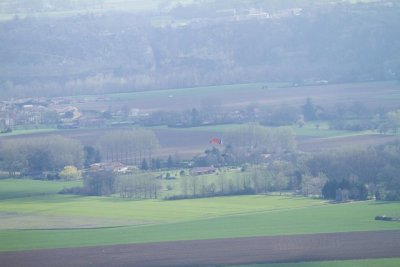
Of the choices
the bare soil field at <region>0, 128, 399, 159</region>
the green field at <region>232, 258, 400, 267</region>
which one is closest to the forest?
the bare soil field at <region>0, 128, 399, 159</region>

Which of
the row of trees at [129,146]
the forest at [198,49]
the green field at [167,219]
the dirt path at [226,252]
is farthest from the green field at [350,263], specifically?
the forest at [198,49]

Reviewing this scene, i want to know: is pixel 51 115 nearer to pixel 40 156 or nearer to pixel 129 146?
pixel 129 146

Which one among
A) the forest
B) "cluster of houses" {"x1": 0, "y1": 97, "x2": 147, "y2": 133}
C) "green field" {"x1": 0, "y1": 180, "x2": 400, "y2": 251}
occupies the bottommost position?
"green field" {"x1": 0, "y1": 180, "x2": 400, "y2": 251}

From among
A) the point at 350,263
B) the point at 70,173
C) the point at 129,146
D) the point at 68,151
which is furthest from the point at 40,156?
the point at 350,263

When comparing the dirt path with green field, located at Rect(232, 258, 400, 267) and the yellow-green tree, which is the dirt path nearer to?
green field, located at Rect(232, 258, 400, 267)

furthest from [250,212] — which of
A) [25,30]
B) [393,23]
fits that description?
[25,30]

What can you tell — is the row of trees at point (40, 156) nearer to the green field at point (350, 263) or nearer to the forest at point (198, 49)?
→ the green field at point (350, 263)

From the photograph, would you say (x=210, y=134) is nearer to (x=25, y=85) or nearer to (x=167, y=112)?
(x=167, y=112)
